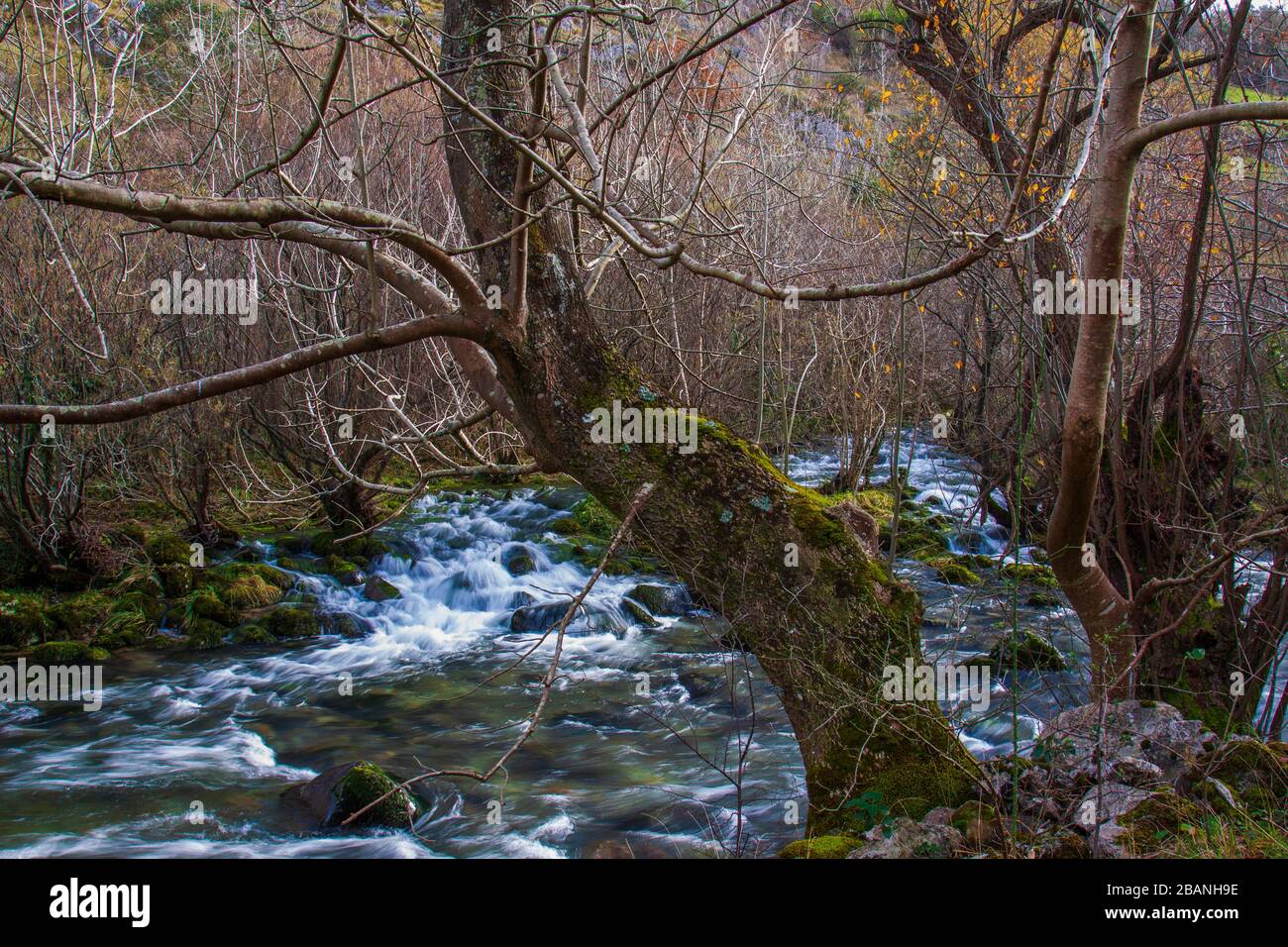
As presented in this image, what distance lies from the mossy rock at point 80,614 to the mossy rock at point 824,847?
7.80 m

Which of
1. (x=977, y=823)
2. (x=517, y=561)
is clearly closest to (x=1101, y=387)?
(x=977, y=823)

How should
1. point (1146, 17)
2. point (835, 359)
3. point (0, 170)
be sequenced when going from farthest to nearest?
point (835, 359)
point (1146, 17)
point (0, 170)

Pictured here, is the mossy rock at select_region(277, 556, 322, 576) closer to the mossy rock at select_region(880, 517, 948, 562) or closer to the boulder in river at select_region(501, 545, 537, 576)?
the boulder in river at select_region(501, 545, 537, 576)

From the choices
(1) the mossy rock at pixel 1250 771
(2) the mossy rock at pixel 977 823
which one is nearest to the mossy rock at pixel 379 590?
(2) the mossy rock at pixel 977 823

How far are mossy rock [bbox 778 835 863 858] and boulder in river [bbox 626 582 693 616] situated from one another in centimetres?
662

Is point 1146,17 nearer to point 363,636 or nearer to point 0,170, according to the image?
point 0,170

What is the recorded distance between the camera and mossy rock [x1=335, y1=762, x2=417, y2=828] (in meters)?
6.38

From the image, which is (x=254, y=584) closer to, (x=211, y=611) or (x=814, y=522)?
(x=211, y=611)

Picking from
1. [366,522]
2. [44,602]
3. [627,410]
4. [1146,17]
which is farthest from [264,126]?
[1146,17]

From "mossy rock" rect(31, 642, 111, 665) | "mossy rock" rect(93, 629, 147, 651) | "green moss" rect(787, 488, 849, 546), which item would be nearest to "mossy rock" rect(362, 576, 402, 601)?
"mossy rock" rect(93, 629, 147, 651)

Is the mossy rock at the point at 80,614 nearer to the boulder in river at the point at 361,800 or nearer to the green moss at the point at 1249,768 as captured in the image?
the boulder in river at the point at 361,800

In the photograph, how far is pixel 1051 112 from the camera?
741 cm

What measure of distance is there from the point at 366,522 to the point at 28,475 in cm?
355

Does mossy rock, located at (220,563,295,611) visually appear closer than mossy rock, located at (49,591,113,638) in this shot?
No
